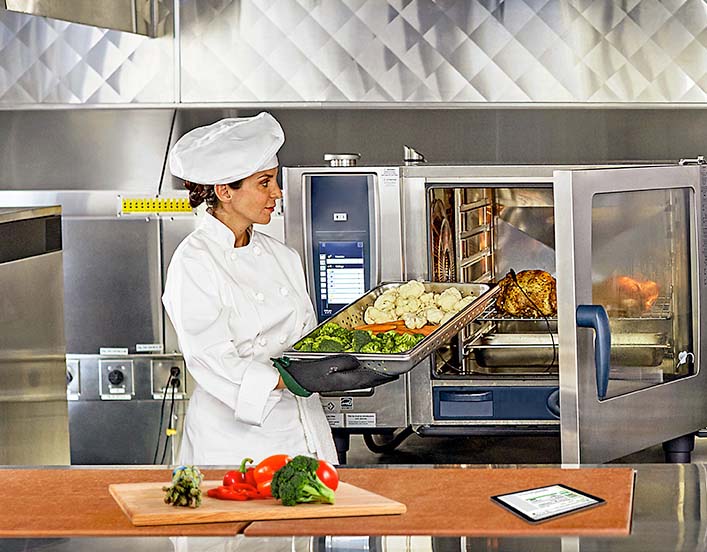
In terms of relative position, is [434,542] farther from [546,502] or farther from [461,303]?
[461,303]

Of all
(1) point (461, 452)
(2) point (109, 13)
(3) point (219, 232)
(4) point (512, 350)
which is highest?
(2) point (109, 13)

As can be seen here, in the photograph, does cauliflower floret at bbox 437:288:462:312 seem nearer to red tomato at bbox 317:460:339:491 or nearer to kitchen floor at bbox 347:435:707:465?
kitchen floor at bbox 347:435:707:465

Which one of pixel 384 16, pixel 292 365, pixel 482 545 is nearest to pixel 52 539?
pixel 482 545

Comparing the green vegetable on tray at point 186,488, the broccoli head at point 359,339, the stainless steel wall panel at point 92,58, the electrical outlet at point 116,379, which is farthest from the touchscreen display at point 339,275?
the green vegetable on tray at point 186,488

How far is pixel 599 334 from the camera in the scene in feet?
9.06

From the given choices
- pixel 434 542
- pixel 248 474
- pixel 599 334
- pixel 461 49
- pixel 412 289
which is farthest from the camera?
pixel 461 49

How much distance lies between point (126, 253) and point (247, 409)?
6.05ft

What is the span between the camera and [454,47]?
15.6 ft

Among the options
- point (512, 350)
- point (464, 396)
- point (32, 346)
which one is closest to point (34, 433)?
point (32, 346)

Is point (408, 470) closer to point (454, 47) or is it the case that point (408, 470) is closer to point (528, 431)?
point (528, 431)

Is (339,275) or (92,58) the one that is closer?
(339,275)

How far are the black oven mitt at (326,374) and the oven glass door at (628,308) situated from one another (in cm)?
50

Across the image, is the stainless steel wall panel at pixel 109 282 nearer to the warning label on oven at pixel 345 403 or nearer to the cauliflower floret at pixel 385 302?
the warning label on oven at pixel 345 403

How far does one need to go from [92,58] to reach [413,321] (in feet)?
7.59
